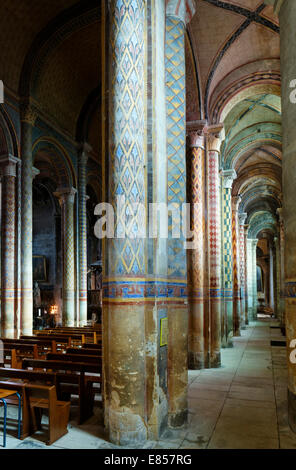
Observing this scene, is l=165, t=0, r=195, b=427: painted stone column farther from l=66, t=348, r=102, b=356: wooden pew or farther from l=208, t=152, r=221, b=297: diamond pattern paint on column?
l=208, t=152, r=221, b=297: diamond pattern paint on column

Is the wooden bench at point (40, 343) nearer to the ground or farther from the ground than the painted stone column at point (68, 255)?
nearer to the ground

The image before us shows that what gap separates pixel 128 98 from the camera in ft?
18.9

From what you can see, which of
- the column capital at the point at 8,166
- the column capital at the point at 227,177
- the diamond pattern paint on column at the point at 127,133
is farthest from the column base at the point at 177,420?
the column capital at the point at 227,177

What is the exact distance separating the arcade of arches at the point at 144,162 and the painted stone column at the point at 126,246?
0.07 ft

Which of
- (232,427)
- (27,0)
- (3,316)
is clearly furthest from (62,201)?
(232,427)

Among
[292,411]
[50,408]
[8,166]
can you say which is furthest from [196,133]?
[50,408]

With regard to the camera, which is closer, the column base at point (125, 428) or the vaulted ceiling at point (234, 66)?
the column base at point (125, 428)

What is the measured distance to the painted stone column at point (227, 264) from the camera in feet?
48.8

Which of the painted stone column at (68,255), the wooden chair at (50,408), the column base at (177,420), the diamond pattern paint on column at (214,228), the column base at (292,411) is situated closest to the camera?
the wooden chair at (50,408)

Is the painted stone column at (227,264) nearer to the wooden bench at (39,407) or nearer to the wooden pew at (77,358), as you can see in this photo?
the wooden pew at (77,358)

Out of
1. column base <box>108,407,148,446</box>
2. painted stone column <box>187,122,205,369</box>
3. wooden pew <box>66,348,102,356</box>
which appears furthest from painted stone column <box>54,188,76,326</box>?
column base <box>108,407,148,446</box>

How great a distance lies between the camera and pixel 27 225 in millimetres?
13680

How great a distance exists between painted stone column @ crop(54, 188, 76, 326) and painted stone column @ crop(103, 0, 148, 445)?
11.7 m
